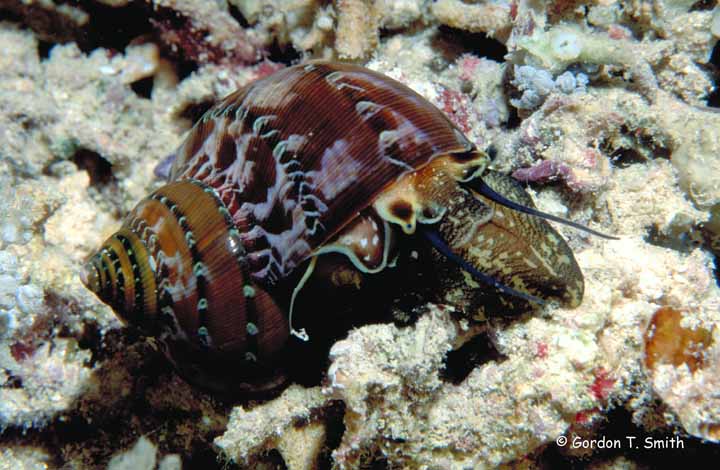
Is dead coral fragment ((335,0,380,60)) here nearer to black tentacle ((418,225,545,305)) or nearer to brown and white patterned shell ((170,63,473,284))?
brown and white patterned shell ((170,63,473,284))

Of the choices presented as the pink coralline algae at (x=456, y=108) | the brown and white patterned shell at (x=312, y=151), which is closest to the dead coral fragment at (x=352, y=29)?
the pink coralline algae at (x=456, y=108)

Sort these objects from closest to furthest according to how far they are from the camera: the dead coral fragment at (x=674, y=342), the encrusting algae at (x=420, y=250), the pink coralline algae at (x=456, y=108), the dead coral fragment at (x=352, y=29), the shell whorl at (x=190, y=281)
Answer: the dead coral fragment at (x=674, y=342)
the encrusting algae at (x=420, y=250)
the shell whorl at (x=190, y=281)
the pink coralline algae at (x=456, y=108)
the dead coral fragment at (x=352, y=29)

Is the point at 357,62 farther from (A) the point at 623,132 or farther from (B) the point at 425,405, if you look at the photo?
(B) the point at 425,405

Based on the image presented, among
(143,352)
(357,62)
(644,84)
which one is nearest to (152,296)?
(143,352)

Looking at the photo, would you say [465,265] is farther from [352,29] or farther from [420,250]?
[352,29]

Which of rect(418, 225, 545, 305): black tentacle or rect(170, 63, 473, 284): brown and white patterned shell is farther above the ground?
rect(170, 63, 473, 284): brown and white patterned shell

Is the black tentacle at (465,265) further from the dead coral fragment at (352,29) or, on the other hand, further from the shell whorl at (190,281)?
the dead coral fragment at (352,29)

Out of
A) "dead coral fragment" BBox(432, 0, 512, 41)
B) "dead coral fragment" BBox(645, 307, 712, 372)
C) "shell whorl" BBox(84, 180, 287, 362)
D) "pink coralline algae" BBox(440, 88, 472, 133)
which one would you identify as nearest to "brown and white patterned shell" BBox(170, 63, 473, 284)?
"shell whorl" BBox(84, 180, 287, 362)
